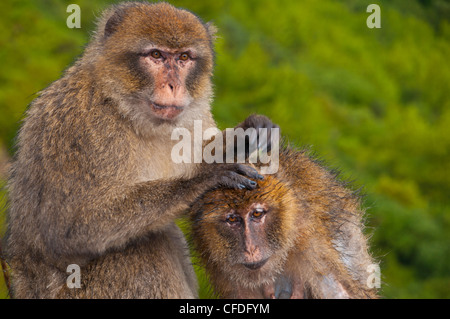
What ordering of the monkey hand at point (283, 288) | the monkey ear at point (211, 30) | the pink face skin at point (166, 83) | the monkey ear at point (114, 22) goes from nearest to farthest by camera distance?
the pink face skin at point (166, 83), the monkey hand at point (283, 288), the monkey ear at point (114, 22), the monkey ear at point (211, 30)

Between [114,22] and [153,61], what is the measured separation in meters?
0.70

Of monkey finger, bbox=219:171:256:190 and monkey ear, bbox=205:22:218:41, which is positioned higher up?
monkey ear, bbox=205:22:218:41

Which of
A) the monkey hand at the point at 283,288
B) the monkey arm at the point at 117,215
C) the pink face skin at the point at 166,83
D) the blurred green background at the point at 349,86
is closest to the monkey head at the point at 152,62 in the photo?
the pink face skin at the point at 166,83

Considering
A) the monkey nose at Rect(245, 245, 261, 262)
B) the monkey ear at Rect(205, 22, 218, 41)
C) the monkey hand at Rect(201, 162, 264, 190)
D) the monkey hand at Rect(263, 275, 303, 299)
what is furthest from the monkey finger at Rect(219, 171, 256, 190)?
the monkey ear at Rect(205, 22, 218, 41)

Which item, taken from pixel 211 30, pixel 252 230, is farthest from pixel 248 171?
pixel 211 30

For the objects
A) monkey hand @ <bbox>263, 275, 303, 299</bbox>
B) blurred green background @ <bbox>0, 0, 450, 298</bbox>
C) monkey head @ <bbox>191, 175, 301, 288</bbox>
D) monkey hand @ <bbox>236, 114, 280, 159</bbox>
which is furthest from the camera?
blurred green background @ <bbox>0, 0, 450, 298</bbox>

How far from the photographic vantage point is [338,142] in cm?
3706

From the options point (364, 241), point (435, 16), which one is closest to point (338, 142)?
point (435, 16)

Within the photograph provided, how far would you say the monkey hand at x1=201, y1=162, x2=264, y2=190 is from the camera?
5.02 metres

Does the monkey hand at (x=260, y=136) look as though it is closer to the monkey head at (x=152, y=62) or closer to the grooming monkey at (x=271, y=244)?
the grooming monkey at (x=271, y=244)

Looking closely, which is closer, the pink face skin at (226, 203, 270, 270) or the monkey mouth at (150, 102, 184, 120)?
the pink face skin at (226, 203, 270, 270)

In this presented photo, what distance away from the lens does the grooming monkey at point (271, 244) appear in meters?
5.17

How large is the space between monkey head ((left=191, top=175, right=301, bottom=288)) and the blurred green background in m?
2.67

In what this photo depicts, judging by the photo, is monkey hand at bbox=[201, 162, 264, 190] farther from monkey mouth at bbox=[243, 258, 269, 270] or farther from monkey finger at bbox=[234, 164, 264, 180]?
monkey mouth at bbox=[243, 258, 269, 270]
